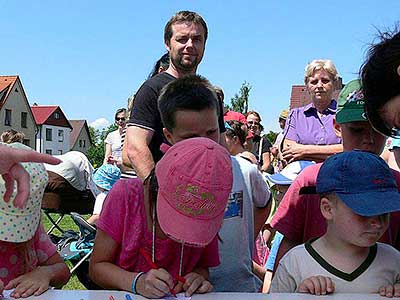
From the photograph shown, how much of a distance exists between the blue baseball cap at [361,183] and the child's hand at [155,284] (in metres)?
0.58

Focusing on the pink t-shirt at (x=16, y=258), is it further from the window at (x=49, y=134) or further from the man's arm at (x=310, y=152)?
the window at (x=49, y=134)

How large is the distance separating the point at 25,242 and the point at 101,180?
13.9ft

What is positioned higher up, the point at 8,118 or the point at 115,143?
the point at 115,143

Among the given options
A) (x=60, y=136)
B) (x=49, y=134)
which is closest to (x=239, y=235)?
(x=49, y=134)

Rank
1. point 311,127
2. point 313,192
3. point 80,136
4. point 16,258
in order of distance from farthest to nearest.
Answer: point 80,136
point 311,127
point 313,192
point 16,258

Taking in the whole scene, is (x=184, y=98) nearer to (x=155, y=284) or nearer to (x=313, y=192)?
(x=313, y=192)

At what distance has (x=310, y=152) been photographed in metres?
3.34

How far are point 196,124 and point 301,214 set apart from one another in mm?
531

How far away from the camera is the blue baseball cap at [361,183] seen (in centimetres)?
165

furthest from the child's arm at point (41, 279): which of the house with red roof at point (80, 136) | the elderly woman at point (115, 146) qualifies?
the house with red roof at point (80, 136)

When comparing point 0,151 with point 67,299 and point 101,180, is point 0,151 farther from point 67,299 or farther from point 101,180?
point 101,180

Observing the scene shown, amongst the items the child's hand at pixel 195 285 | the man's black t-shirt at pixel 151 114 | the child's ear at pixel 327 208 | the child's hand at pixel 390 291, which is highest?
the man's black t-shirt at pixel 151 114

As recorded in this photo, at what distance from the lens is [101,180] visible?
608 cm

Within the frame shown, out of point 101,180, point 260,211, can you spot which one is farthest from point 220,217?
point 101,180
